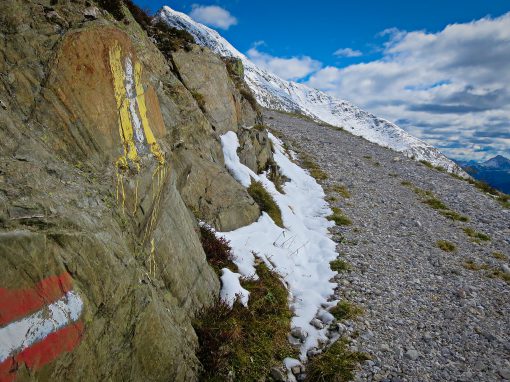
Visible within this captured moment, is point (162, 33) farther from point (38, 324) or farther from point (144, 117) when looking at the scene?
point (38, 324)

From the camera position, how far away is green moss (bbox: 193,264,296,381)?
6914mm

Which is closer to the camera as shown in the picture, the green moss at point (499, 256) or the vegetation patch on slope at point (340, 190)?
the green moss at point (499, 256)

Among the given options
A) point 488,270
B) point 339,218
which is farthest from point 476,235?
point 339,218

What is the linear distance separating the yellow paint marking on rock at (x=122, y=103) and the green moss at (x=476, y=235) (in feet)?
55.0

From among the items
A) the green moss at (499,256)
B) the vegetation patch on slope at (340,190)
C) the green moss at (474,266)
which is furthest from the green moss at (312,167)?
the green moss at (474,266)

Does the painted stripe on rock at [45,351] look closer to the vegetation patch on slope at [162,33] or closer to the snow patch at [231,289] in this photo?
the snow patch at [231,289]

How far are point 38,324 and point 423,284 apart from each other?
1199cm

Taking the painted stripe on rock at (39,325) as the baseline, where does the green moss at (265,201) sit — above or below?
above

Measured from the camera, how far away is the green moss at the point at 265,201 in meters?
14.6

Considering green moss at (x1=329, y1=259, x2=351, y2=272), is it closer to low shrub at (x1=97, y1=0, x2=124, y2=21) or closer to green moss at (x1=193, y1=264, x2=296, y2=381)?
green moss at (x1=193, y1=264, x2=296, y2=381)

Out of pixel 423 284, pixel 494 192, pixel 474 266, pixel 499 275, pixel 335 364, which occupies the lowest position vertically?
pixel 335 364

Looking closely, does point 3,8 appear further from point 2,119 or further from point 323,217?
point 323,217

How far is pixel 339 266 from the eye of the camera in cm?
1269

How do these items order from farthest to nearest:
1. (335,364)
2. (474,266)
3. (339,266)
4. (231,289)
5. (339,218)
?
1. (339,218)
2. (474,266)
3. (339,266)
4. (231,289)
5. (335,364)
